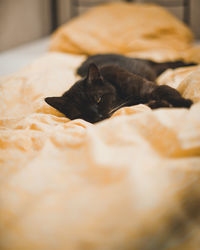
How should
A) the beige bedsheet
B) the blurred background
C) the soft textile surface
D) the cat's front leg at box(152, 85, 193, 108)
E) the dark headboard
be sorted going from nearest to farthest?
the beige bedsheet < the cat's front leg at box(152, 85, 193, 108) < the soft textile surface < the blurred background < the dark headboard

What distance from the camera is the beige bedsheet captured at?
0.41 metres

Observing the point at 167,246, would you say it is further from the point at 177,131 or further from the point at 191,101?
the point at 191,101

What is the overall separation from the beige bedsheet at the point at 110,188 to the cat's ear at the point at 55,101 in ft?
0.97

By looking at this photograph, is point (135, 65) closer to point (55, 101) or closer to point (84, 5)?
point (55, 101)

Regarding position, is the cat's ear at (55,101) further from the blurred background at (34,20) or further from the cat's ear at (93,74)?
the blurred background at (34,20)

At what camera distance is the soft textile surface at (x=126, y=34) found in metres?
1.96

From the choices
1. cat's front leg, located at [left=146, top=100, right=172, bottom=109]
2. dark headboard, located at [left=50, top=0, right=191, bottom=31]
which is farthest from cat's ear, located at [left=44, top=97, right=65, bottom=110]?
dark headboard, located at [left=50, top=0, right=191, bottom=31]

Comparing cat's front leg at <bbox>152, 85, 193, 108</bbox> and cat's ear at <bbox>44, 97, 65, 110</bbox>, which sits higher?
cat's front leg at <bbox>152, 85, 193, 108</bbox>

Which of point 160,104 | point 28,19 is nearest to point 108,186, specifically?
point 160,104

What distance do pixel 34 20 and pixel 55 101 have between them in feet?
6.99

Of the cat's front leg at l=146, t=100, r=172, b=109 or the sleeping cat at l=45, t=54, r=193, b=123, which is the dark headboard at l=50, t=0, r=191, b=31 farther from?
the cat's front leg at l=146, t=100, r=172, b=109

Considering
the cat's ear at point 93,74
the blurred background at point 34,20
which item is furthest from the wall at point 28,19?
the cat's ear at point 93,74

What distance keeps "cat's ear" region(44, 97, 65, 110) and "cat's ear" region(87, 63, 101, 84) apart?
17 cm

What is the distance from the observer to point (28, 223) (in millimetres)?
426
